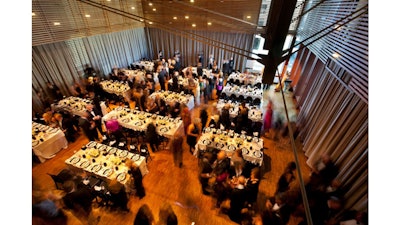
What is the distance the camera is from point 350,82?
203 inches

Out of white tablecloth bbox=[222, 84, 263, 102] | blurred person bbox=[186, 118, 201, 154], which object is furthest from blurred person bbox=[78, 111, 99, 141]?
white tablecloth bbox=[222, 84, 263, 102]

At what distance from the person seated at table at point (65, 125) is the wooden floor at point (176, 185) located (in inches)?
13.2

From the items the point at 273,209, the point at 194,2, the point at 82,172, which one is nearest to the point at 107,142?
the point at 82,172

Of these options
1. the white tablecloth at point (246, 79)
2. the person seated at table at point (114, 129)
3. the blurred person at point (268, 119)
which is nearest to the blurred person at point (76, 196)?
the person seated at table at point (114, 129)

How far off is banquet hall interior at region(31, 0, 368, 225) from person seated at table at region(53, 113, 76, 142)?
0.15 feet

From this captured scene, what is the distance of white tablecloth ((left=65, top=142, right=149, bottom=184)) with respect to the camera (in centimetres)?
497

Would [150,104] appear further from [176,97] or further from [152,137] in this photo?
[152,137]

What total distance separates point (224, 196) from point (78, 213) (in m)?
3.82

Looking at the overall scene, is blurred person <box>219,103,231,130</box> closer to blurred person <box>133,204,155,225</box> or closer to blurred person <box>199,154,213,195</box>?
blurred person <box>199,154,213,195</box>

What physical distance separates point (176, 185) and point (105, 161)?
215 cm

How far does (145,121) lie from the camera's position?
278 inches

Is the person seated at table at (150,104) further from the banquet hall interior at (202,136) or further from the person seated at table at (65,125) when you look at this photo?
the person seated at table at (65,125)

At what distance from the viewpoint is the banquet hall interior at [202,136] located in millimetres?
4004

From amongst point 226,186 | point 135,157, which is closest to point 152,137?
point 135,157
